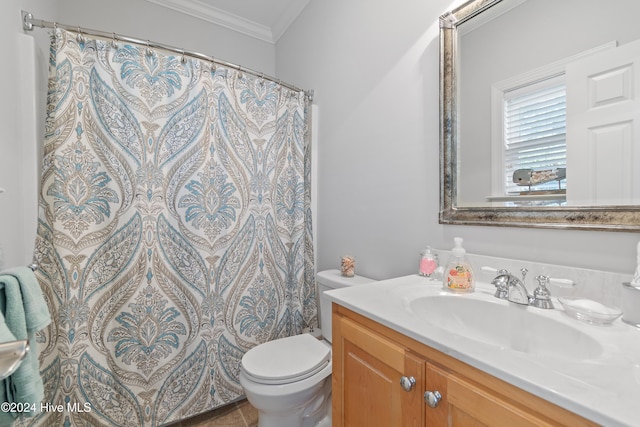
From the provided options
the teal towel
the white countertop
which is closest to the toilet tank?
the white countertop

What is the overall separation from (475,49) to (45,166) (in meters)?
1.81

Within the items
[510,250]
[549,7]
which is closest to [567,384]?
[510,250]

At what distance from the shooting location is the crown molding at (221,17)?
207 cm

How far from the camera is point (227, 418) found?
5.19 feet

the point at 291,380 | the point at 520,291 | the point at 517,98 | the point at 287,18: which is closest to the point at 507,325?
the point at 520,291

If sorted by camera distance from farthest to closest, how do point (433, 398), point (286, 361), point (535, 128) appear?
point (286, 361), point (535, 128), point (433, 398)

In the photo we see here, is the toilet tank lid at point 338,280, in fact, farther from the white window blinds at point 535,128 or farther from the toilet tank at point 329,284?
the white window blinds at point 535,128

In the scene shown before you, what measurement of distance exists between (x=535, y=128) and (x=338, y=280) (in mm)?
1044

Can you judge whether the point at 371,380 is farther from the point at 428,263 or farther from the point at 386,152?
the point at 386,152

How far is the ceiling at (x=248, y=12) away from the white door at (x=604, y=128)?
191cm

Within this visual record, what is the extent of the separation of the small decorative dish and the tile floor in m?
1.56

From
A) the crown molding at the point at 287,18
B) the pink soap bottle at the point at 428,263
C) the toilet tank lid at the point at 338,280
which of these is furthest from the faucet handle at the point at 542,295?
the crown molding at the point at 287,18

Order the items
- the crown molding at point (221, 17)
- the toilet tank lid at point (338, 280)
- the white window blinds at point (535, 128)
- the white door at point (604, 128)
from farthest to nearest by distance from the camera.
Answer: the crown molding at point (221, 17) < the toilet tank lid at point (338, 280) < the white window blinds at point (535, 128) < the white door at point (604, 128)

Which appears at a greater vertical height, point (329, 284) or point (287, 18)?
point (287, 18)
